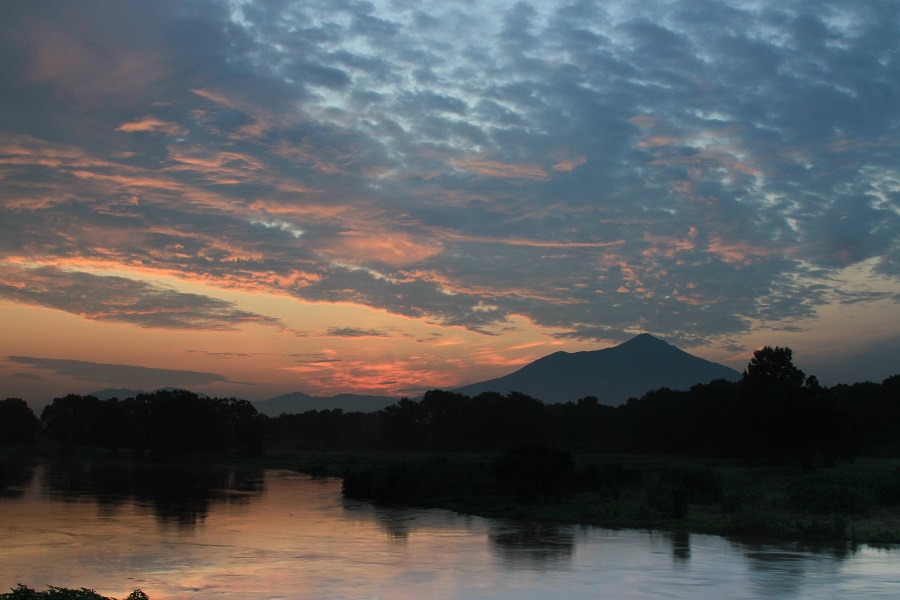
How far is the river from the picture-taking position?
2075 cm

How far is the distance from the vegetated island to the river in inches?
182

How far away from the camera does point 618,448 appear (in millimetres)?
102500

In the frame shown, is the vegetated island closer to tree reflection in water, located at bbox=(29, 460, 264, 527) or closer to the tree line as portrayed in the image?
the tree line

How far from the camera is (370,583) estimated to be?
21609 mm

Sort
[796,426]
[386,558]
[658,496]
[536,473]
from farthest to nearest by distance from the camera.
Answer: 1. [796,426]
2. [536,473]
3. [658,496]
4. [386,558]

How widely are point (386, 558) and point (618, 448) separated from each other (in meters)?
80.8

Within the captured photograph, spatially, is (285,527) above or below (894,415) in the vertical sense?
below

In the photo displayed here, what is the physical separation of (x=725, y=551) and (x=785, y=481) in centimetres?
2731

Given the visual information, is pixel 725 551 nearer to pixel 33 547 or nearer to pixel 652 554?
pixel 652 554

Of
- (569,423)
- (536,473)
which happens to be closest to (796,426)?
(536,473)

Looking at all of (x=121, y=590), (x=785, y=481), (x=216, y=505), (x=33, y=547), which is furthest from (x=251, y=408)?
(x=121, y=590)

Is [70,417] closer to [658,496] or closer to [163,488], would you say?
[163,488]

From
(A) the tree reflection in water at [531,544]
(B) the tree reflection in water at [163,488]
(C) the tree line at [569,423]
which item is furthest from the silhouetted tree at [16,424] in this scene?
(A) the tree reflection in water at [531,544]

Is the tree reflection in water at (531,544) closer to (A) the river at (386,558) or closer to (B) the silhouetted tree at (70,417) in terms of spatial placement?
(A) the river at (386,558)
